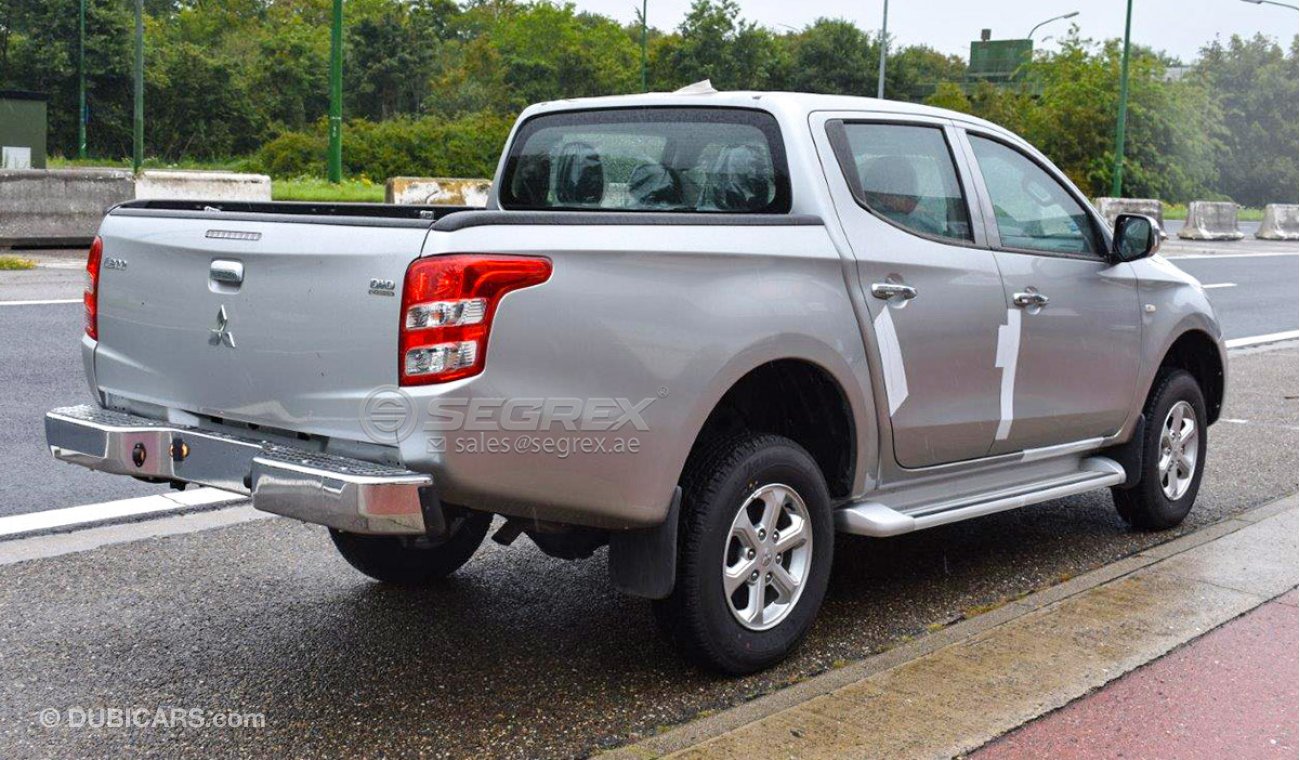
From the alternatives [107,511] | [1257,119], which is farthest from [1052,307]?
[1257,119]

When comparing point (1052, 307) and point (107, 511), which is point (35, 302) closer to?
point (107, 511)

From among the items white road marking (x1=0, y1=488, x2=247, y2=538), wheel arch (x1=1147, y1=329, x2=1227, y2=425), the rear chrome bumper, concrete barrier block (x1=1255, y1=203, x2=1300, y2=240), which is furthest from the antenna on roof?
concrete barrier block (x1=1255, y1=203, x2=1300, y2=240)

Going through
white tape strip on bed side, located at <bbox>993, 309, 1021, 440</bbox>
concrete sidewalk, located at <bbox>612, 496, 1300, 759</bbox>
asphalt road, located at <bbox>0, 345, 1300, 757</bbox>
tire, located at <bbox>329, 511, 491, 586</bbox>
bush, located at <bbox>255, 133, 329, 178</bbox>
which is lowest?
asphalt road, located at <bbox>0, 345, 1300, 757</bbox>

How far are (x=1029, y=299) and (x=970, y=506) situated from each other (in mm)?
822

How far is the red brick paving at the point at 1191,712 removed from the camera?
395 cm

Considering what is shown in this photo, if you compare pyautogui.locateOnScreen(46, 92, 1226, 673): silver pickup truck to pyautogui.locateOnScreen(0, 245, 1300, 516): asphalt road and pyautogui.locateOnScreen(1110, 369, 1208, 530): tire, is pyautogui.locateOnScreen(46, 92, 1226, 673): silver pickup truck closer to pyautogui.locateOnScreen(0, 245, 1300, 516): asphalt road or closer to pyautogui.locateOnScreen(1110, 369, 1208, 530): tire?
pyautogui.locateOnScreen(1110, 369, 1208, 530): tire

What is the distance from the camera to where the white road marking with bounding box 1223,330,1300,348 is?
14.4m

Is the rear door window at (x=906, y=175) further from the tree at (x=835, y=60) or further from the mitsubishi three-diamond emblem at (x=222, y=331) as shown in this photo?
the tree at (x=835, y=60)

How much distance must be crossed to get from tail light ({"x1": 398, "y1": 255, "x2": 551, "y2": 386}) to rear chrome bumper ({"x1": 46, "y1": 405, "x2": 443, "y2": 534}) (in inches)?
11.3

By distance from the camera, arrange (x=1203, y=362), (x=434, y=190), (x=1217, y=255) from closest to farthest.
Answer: (x=1203, y=362), (x=434, y=190), (x=1217, y=255)

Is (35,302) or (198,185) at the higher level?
(198,185)

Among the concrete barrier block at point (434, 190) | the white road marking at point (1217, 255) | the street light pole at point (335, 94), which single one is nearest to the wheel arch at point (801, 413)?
the concrete barrier block at point (434, 190)

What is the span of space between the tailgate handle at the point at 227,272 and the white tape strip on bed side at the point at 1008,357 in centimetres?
268

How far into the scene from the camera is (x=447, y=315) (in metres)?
3.73
